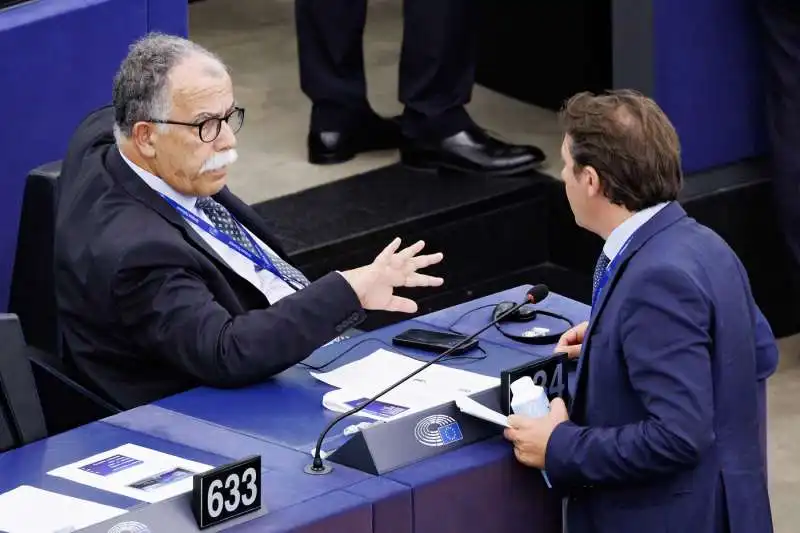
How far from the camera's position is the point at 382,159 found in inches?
229

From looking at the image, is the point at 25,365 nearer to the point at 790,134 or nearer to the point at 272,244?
the point at 272,244

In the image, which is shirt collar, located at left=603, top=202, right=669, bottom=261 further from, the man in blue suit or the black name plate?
the black name plate

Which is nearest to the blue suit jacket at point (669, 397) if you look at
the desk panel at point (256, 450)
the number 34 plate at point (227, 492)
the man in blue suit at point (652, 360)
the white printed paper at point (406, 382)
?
the man in blue suit at point (652, 360)

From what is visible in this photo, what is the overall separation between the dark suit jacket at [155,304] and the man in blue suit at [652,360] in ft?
1.90

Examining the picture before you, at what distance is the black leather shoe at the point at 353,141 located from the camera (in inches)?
227

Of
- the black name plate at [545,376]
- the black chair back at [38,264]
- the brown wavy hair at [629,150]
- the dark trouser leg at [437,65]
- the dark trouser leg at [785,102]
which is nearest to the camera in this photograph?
the brown wavy hair at [629,150]

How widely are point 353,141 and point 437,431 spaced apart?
287cm

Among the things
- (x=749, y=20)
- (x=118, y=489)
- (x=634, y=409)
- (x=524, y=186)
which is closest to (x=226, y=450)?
(x=118, y=489)

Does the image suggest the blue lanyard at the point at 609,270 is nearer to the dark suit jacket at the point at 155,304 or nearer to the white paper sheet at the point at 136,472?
the dark suit jacket at the point at 155,304

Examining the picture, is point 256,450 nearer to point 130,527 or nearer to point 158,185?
point 130,527

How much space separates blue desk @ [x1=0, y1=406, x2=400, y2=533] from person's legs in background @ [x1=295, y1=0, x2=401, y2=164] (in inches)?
101

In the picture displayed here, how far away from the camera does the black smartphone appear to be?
3.48 m

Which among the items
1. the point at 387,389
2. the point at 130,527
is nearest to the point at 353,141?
the point at 387,389

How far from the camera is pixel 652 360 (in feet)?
9.27
